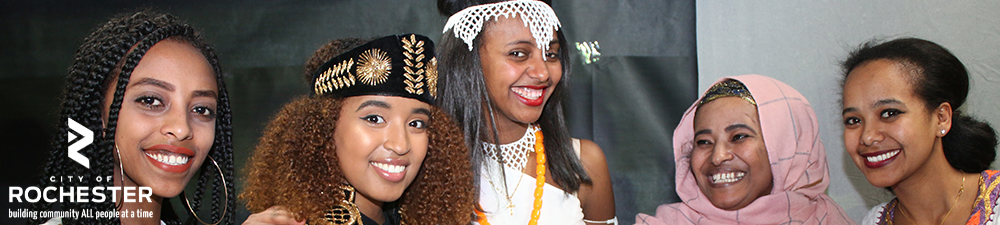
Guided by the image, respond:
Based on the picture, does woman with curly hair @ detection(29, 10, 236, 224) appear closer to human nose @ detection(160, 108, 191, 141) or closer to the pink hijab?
human nose @ detection(160, 108, 191, 141)

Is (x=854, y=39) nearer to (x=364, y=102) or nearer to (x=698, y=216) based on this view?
(x=698, y=216)

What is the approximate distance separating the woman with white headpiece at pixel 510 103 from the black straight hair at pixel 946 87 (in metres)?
1.33

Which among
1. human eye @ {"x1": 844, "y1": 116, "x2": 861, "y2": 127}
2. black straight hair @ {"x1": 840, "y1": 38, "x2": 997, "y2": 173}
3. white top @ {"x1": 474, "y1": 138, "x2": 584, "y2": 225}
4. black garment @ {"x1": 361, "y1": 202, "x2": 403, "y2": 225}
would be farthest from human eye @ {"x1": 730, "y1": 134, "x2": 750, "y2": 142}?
black garment @ {"x1": 361, "y1": 202, "x2": 403, "y2": 225}

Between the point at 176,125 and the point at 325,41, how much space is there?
1423 millimetres

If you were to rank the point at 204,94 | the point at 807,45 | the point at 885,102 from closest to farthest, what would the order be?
the point at 204,94 → the point at 885,102 → the point at 807,45

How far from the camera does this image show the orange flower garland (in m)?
2.38

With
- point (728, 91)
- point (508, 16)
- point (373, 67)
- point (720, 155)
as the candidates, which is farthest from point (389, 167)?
point (728, 91)

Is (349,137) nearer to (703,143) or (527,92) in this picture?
(527,92)

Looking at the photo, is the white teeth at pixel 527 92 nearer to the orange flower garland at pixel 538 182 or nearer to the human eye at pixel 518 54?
the human eye at pixel 518 54

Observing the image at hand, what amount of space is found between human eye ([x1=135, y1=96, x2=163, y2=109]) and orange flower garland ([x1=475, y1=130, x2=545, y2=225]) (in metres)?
1.19

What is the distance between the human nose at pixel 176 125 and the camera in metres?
1.77

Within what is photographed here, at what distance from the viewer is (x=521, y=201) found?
2.44 meters

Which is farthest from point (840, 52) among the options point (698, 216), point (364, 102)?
point (364, 102)

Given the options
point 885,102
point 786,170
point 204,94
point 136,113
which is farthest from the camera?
point 786,170
